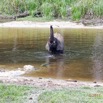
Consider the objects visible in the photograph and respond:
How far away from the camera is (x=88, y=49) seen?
24172 mm

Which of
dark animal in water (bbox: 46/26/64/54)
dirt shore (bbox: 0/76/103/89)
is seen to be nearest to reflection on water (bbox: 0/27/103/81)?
dark animal in water (bbox: 46/26/64/54)

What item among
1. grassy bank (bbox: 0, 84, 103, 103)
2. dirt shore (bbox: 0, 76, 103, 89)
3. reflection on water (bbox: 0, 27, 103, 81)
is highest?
grassy bank (bbox: 0, 84, 103, 103)

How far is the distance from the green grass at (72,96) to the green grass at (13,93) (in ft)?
1.82

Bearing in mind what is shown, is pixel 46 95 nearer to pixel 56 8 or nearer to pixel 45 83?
pixel 45 83

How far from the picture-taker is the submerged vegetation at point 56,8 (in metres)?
42.9

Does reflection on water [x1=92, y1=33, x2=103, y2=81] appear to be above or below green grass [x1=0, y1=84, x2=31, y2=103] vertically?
below

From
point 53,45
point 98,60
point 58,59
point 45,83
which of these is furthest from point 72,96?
point 53,45

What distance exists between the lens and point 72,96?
10805 mm

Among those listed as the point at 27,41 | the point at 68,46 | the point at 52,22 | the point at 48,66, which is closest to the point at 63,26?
the point at 52,22

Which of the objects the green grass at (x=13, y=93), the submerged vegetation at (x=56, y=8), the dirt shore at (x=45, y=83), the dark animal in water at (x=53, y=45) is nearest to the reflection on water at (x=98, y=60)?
the dirt shore at (x=45, y=83)

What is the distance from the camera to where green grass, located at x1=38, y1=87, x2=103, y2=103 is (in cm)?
1032

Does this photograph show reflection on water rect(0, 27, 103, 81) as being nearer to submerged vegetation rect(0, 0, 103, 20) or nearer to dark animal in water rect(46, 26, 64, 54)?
dark animal in water rect(46, 26, 64, 54)

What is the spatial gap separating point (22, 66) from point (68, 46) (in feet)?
26.5

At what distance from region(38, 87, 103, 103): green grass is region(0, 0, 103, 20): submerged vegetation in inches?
1229
